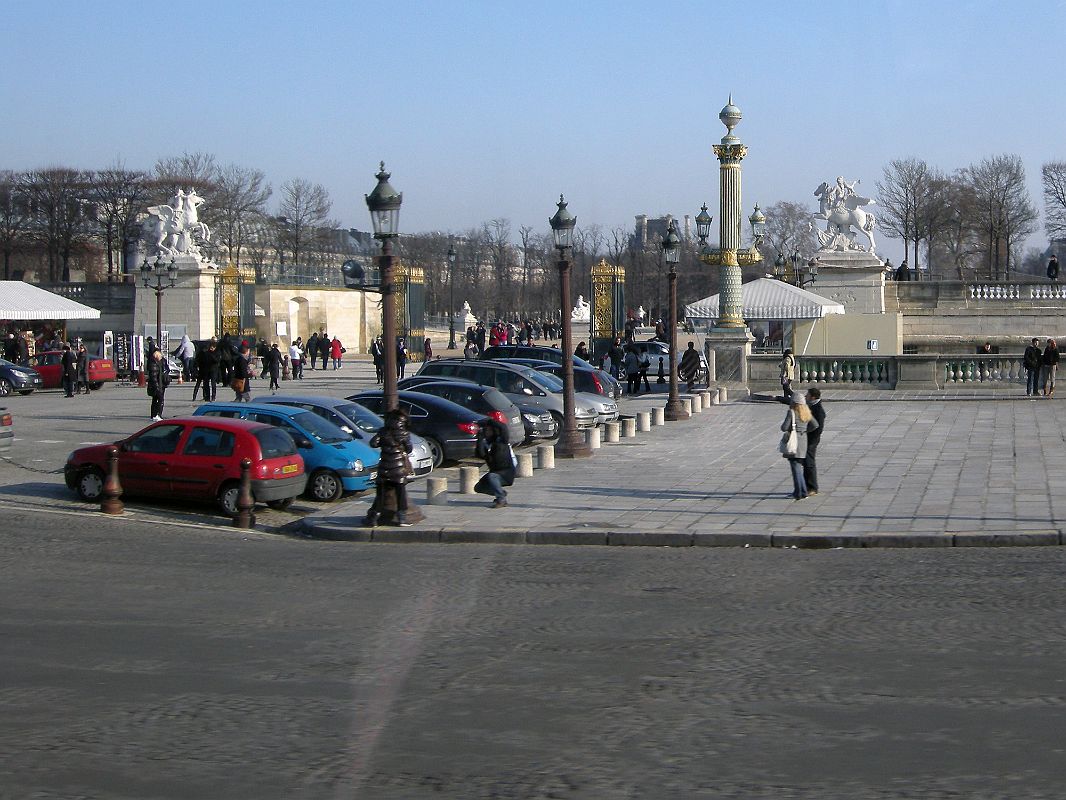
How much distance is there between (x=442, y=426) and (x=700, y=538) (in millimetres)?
8550

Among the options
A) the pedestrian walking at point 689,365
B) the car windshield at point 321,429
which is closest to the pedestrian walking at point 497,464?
the car windshield at point 321,429

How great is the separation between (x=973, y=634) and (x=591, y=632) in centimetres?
288

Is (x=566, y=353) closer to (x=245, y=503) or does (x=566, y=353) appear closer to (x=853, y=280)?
(x=245, y=503)

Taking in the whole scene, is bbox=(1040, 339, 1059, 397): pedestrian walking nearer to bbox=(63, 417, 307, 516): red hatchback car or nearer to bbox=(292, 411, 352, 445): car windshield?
bbox=(292, 411, 352, 445): car windshield

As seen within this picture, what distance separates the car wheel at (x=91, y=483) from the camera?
19.3 metres

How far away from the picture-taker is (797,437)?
17797 mm

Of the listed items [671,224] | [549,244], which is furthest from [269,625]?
[549,244]

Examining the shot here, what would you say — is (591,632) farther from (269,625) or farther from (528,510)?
(528,510)

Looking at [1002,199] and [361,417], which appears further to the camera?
[1002,199]

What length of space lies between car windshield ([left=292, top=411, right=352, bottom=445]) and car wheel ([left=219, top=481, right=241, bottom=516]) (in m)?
1.92

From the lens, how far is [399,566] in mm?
14219

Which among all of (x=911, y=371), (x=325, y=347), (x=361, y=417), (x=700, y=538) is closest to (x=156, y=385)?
(x=361, y=417)

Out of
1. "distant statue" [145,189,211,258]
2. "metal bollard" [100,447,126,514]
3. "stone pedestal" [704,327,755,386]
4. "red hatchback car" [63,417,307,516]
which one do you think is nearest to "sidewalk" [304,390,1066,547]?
"red hatchback car" [63,417,307,516]

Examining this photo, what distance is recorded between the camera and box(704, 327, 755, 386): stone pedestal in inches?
1507
